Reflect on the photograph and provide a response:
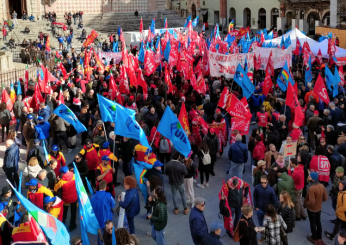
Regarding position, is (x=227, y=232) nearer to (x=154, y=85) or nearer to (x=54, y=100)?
(x=54, y=100)

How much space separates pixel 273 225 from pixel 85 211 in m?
2.95

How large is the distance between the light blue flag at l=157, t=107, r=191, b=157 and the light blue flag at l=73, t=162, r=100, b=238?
2.54 metres

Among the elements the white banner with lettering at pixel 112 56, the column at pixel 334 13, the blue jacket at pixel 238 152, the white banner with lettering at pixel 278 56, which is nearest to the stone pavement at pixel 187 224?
the blue jacket at pixel 238 152

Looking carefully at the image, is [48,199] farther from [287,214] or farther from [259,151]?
[259,151]

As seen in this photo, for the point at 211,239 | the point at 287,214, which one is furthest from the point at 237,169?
the point at 211,239

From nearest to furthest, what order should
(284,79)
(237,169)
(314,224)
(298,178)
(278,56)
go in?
(314,224)
(298,178)
(237,169)
(284,79)
(278,56)

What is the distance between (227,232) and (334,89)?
313 inches

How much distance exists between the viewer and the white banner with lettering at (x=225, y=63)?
54.9 ft

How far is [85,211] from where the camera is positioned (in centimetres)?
607

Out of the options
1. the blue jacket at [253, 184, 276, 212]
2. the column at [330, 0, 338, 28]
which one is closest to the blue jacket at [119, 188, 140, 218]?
the blue jacket at [253, 184, 276, 212]

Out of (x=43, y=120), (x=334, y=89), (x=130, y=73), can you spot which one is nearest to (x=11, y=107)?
(x=43, y=120)

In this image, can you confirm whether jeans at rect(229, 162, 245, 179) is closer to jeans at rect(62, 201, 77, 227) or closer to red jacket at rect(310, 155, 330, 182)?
red jacket at rect(310, 155, 330, 182)

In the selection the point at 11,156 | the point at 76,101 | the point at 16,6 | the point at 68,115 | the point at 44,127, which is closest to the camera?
the point at 11,156

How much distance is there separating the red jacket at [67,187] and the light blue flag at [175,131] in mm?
2241
